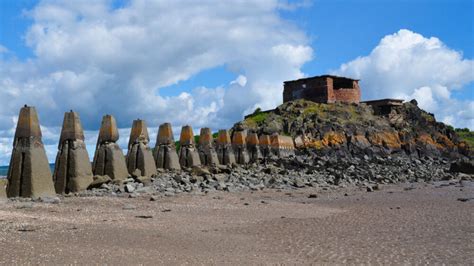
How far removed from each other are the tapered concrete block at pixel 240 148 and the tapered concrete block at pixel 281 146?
466cm

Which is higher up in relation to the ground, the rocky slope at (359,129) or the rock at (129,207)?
the rocky slope at (359,129)

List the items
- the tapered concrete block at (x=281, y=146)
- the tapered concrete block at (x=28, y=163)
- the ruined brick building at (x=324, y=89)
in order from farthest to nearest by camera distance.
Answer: the ruined brick building at (x=324, y=89) < the tapered concrete block at (x=281, y=146) < the tapered concrete block at (x=28, y=163)

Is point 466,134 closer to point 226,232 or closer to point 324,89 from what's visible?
point 324,89

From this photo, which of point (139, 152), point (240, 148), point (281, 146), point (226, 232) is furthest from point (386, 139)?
point (226, 232)

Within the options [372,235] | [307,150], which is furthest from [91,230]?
[307,150]

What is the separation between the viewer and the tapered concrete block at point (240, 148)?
35.1m

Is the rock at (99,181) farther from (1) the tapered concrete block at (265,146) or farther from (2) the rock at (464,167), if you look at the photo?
(2) the rock at (464,167)

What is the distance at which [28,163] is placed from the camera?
46.6ft

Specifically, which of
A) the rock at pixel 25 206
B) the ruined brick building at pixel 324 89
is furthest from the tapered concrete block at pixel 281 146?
the rock at pixel 25 206

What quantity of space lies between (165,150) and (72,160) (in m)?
7.84

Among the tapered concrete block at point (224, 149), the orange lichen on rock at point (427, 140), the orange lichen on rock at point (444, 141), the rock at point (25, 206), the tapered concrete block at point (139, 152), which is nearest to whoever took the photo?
the rock at point (25, 206)

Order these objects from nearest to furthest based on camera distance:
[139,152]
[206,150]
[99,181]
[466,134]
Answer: [99,181] < [139,152] < [206,150] < [466,134]

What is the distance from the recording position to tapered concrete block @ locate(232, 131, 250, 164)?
3509 cm

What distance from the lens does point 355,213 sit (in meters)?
14.1
